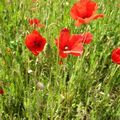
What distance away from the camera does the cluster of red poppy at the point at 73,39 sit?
4.07ft

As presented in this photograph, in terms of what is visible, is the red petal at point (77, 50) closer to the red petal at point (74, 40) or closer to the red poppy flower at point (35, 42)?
the red petal at point (74, 40)

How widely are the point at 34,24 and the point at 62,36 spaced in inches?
13.5

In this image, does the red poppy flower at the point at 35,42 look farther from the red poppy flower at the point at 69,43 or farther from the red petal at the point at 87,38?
the red petal at the point at 87,38

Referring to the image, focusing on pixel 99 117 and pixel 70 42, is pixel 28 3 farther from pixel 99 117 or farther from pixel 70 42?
pixel 99 117

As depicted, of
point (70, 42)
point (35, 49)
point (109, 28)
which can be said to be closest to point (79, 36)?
point (70, 42)

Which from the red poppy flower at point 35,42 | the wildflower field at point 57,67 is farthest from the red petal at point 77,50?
the red poppy flower at point 35,42

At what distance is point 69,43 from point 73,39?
0.02 m

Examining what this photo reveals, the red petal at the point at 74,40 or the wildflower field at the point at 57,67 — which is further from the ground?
the red petal at the point at 74,40

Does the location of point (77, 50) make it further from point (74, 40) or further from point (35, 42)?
Result: point (35, 42)

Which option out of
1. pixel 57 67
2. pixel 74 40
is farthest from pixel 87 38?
pixel 57 67

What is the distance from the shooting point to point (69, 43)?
4.37 feet

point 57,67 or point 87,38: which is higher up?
point 87,38

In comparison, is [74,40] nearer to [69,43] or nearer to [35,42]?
[69,43]

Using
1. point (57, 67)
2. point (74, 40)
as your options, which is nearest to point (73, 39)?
point (74, 40)
